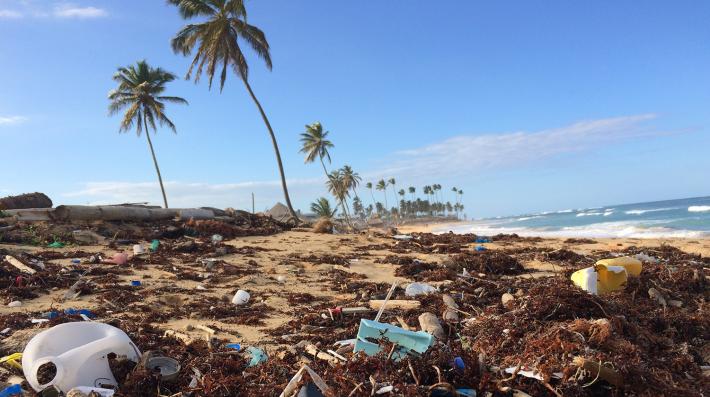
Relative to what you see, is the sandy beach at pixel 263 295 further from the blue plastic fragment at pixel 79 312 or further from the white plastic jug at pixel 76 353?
the white plastic jug at pixel 76 353

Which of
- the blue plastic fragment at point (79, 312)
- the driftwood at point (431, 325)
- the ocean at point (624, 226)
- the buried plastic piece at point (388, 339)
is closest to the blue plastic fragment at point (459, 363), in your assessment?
the buried plastic piece at point (388, 339)

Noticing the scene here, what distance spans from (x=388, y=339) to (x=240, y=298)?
12.1 ft

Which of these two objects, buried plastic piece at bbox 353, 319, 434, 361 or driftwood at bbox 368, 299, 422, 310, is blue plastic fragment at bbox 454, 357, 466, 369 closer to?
buried plastic piece at bbox 353, 319, 434, 361

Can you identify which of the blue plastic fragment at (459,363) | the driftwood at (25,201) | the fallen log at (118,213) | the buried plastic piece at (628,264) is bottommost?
the blue plastic fragment at (459,363)

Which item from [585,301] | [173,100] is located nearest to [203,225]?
[585,301]

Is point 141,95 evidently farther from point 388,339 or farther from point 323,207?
point 388,339

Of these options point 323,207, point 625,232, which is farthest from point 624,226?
point 323,207

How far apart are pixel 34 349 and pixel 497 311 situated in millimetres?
3873

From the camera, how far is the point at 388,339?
312 centimetres

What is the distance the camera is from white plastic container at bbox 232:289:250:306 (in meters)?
6.16

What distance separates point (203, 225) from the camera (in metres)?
14.1

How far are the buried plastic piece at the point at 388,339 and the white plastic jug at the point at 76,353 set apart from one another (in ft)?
5.81

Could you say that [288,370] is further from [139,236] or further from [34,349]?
[139,236]

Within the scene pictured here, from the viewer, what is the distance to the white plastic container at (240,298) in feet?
20.2
